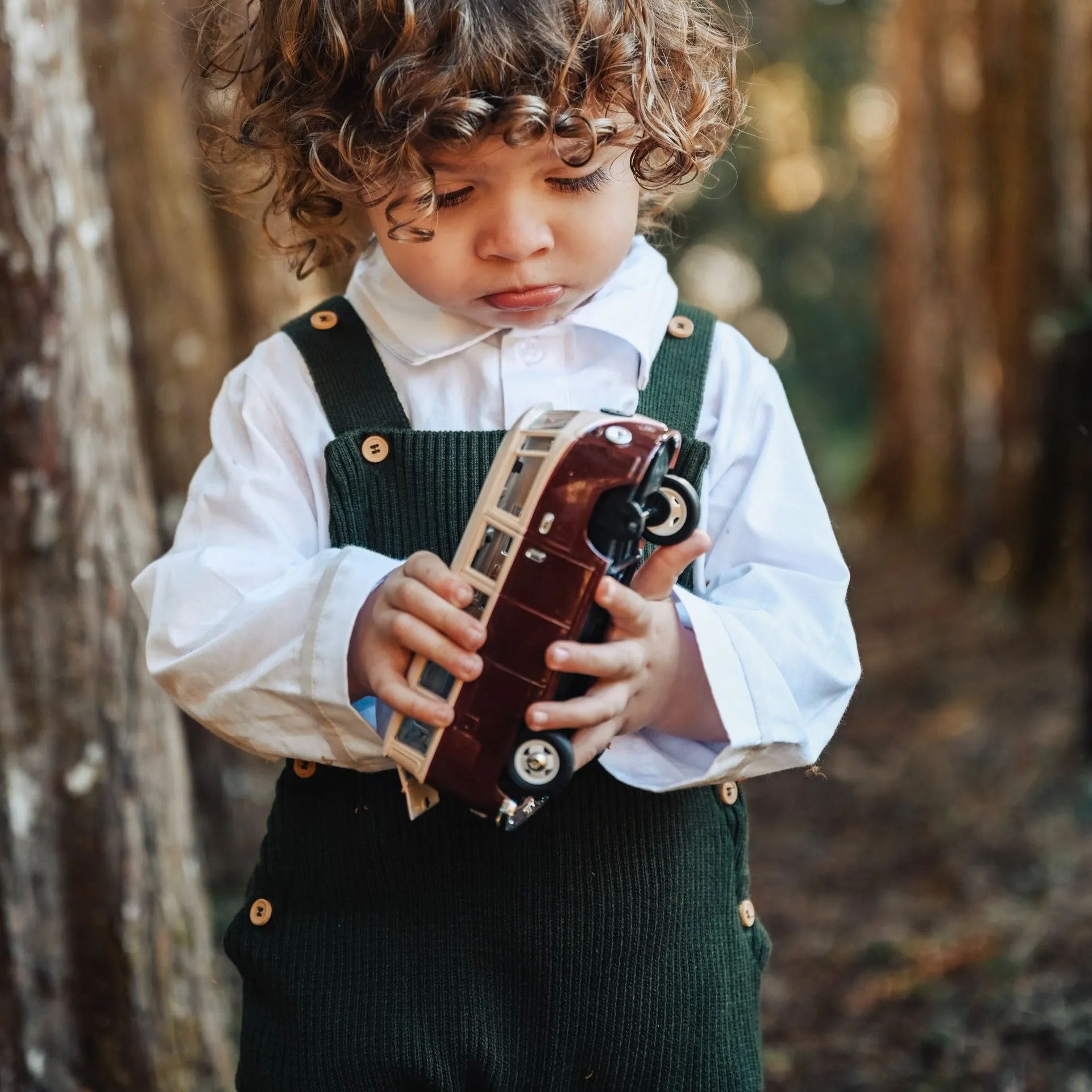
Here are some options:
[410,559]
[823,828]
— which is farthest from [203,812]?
[410,559]

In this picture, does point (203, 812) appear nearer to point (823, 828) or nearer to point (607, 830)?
point (823, 828)

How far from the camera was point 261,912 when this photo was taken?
1771mm

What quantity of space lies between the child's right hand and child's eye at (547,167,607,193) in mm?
478

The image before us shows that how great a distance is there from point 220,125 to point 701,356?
807 mm

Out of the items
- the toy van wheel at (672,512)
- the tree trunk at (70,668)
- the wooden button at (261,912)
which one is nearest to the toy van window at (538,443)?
the toy van wheel at (672,512)

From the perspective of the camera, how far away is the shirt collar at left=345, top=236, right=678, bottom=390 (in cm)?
173

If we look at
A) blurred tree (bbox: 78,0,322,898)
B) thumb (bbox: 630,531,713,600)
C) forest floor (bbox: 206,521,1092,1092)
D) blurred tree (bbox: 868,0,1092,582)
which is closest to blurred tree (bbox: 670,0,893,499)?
blurred tree (bbox: 868,0,1092,582)

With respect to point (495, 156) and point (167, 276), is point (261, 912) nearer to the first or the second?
point (495, 156)

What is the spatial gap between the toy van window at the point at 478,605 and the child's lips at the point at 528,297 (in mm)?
418

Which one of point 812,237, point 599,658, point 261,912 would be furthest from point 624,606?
point 812,237

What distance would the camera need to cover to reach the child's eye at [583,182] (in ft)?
5.18

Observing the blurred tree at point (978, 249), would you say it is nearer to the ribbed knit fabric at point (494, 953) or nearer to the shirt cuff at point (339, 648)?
the ribbed knit fabric at point (494, 953)

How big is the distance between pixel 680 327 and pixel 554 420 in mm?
451

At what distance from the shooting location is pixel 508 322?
5.59ft
